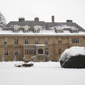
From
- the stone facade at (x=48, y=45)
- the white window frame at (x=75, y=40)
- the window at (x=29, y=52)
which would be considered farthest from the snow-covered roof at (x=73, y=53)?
the white window frame at (x=75, y=40)

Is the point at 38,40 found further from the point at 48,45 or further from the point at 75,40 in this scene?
the point at 75,40

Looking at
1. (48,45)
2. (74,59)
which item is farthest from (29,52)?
(74,59)

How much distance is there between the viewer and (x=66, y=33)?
35156 mm

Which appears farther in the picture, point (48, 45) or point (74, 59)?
point (48, 45)

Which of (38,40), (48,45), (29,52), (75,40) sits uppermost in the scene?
(38,40)

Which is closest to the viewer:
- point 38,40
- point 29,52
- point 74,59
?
point 74,59

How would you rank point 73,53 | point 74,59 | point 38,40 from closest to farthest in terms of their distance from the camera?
point 74,59 → point 73,53 → point 38,40

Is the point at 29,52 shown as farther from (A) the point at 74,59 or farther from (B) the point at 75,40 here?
(A) the point at 74,59

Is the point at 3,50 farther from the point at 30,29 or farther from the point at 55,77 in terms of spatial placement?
the point at 55,77

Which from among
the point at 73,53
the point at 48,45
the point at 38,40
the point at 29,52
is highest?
the point at 73,53

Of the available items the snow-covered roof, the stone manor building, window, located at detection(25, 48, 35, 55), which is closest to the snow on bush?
the snow-covered roof

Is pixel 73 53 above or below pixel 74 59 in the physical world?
above

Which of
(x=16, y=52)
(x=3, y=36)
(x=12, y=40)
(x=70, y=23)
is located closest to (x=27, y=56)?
(x=16, y=52)

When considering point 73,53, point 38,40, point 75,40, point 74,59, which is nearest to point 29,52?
point 38,40
